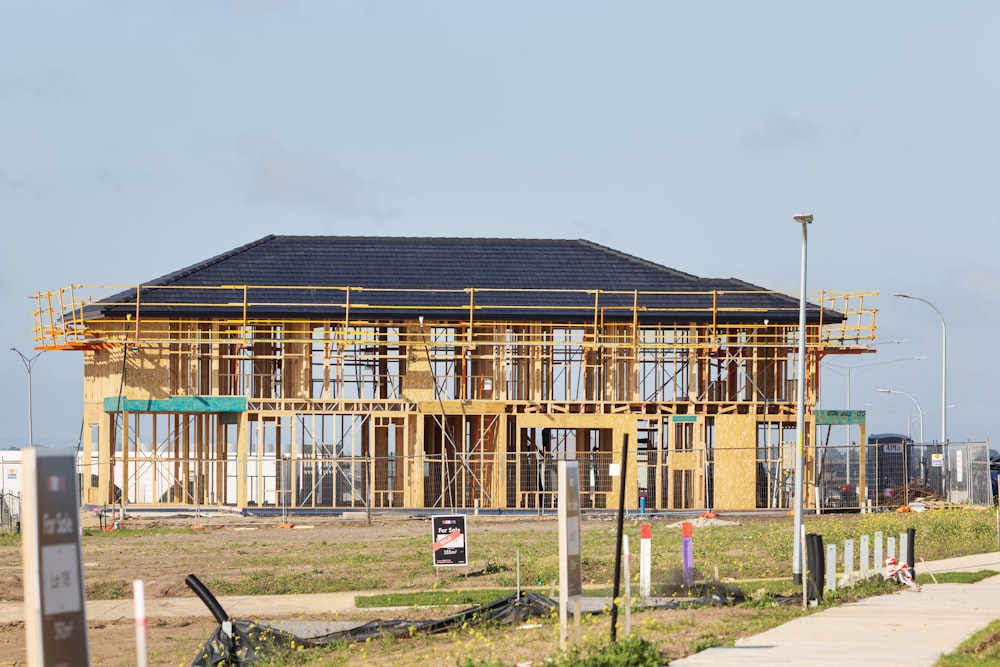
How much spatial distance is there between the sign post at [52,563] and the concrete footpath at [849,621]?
7.37 m

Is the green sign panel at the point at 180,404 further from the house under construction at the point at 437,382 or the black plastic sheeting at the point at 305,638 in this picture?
the black plastic sheeting at the point at 305,638

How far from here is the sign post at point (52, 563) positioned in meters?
9.20

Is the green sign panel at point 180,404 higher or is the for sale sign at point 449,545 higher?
the green sign panel at point 180,404

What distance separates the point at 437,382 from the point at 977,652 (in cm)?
3465

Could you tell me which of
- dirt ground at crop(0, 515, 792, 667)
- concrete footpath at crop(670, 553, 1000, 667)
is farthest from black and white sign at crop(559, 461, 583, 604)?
dirt ground at crop(0, 515, 792, 667)

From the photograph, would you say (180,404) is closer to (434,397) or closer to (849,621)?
(434,397)

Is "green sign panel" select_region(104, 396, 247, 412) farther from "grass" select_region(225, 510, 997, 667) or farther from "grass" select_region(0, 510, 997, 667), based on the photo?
"grass" select_region(225, 510, 997, 667)

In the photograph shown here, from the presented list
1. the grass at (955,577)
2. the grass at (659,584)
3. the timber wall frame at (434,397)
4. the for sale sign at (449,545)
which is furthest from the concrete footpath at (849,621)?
the timber wall frame at (434,397)

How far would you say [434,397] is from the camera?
4888 cm

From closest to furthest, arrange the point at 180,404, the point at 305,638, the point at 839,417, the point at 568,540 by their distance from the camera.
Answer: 1. the point at 568,540
2. the point at 305,638
3. the point at 180,404
4. the point at 839,417

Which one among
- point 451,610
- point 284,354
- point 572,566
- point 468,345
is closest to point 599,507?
point 468,345

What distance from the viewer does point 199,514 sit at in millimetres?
46656

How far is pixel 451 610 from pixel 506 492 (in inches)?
1010

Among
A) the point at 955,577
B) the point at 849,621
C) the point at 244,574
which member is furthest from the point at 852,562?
the point at 244,574
